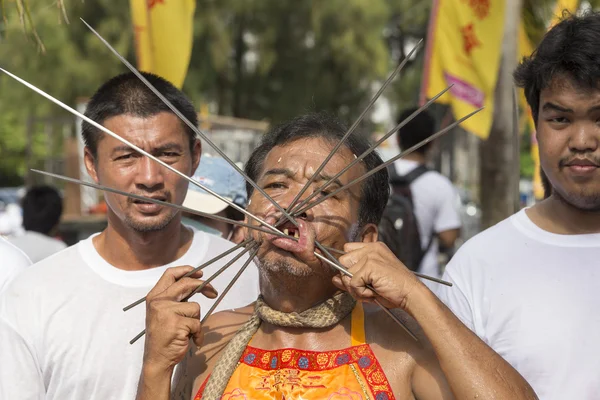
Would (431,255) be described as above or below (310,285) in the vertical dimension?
below

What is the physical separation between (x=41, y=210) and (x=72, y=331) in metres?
3.70

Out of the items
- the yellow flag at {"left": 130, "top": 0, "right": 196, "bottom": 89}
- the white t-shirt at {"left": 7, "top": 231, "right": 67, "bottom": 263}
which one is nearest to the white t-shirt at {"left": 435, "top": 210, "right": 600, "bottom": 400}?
the yellow flag at {"left": 130, "top": 0, "right": 196, "bottom": 89}

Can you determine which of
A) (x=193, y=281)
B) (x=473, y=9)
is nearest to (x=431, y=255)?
(x=473, y=9)

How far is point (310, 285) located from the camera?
2324 mm

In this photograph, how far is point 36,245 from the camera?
5.73m

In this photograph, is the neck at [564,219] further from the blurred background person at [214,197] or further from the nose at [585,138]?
the blurred background person at [214,197]

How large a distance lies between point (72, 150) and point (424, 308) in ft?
43.2

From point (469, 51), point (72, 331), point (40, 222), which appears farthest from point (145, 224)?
point (469, 51)

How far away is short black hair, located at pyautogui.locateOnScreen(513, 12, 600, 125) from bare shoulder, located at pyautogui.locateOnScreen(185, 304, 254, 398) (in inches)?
44.0

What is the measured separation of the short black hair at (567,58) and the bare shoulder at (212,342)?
1.12m

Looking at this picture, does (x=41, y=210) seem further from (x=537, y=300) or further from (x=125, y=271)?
(x=537, y=300)

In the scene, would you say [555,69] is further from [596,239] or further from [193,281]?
[193,281]

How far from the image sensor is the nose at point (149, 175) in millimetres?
2953

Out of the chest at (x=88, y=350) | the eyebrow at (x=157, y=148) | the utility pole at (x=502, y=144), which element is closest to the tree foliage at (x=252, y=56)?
the utility pole at (x=502, y=144)
